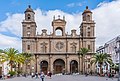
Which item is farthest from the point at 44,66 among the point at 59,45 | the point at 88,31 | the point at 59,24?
the point at 88,31

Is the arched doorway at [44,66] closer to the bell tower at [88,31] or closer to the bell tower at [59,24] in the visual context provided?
the bell tower at [59,24]

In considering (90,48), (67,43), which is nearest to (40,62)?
(67,43)

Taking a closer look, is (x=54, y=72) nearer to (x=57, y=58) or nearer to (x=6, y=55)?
(x=57, y=58)

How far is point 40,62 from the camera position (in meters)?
97.5

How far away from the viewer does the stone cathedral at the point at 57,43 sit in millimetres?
97188

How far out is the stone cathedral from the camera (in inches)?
3826

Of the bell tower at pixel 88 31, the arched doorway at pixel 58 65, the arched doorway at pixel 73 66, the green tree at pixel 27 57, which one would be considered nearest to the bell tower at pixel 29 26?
the green tree at pixel 27 57

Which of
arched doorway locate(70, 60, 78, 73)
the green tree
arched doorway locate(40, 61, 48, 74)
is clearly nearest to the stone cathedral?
arched doorway locate(40, 61, 48, 74)

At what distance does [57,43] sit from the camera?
325 ft

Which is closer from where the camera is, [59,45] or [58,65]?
[59,45]

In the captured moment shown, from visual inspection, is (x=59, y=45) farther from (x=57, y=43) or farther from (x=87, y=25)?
(x=87, y=25)

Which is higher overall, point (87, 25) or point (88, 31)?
point (87, 25)

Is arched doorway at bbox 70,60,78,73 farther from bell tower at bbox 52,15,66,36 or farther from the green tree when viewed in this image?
the green tree

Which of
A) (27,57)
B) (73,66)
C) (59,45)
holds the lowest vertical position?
(73,66)
